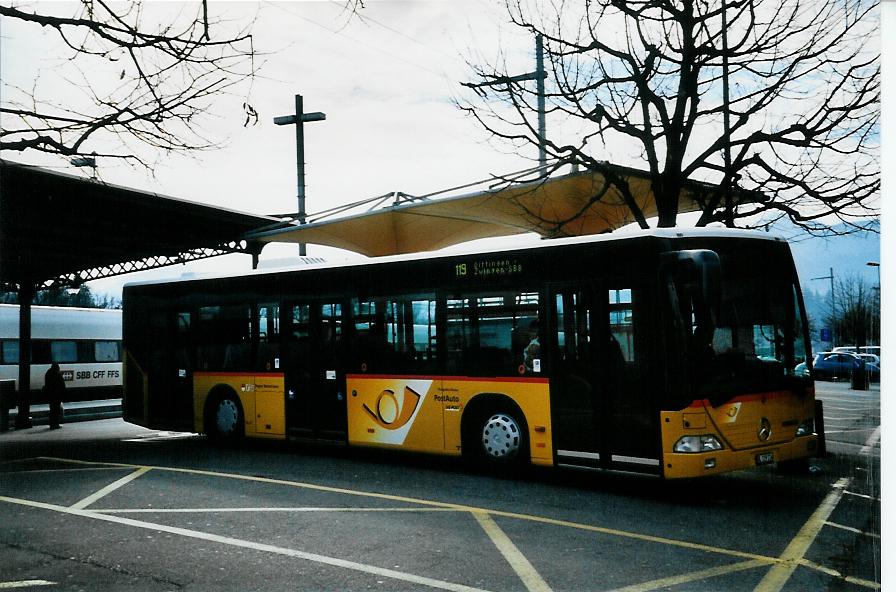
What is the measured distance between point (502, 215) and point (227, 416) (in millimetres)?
5500

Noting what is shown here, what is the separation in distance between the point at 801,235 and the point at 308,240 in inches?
347

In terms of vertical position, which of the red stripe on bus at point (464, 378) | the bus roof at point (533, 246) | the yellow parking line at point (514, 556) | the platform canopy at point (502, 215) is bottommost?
the yellow parking line at point (514, 556)

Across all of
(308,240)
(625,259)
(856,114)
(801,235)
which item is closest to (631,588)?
(625,259)

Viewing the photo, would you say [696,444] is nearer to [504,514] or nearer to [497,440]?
[504,514]

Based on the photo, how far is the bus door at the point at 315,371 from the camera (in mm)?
11125

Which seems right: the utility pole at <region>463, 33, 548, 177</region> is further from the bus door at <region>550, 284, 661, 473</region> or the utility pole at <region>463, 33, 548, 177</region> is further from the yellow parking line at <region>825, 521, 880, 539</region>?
the yellow parking line at <region>825, 521, 880, 539</region>

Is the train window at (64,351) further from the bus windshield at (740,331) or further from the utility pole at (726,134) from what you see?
the bus windshield at (740,331)

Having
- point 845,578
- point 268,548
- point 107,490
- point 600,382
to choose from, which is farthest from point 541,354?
point 107,490

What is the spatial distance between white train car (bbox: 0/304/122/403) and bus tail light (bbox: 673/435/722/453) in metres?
21.9

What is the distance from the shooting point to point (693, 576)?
18.5 ft

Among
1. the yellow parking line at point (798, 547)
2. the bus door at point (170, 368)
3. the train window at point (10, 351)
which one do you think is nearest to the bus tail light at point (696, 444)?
the yellow parking line at point (798, 547)

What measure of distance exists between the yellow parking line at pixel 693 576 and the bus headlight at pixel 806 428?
9.17 feet

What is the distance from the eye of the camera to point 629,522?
7223 millimetres

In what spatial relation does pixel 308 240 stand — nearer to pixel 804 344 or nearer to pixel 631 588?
pixel 804 344
